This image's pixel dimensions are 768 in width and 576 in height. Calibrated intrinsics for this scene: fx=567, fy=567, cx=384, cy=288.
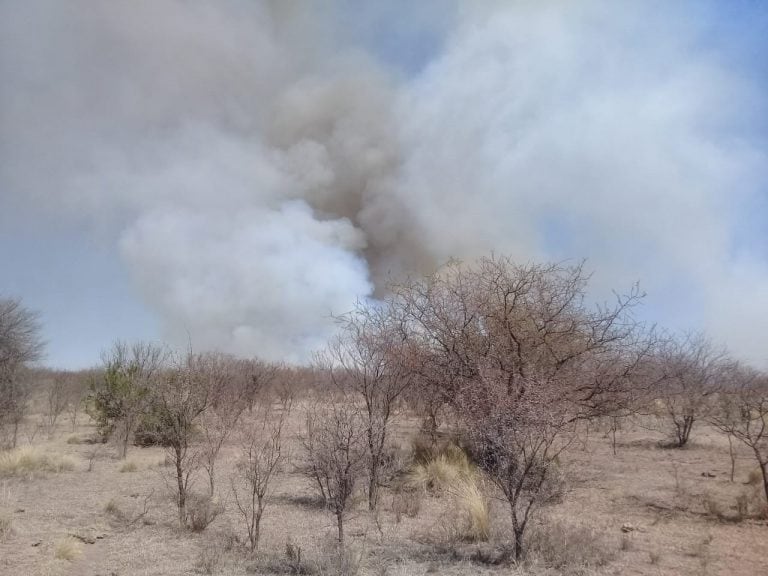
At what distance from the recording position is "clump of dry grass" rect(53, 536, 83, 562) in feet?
22.0

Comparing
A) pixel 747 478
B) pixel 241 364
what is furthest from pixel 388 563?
pixel 241 364

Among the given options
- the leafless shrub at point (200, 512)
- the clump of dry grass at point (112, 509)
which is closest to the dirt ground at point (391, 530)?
the clump of dry grass at point (112, 509)

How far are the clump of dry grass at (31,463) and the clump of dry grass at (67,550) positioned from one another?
22.6 feet

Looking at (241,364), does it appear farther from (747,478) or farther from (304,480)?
(747,478)

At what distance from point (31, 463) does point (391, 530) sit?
9940 mm

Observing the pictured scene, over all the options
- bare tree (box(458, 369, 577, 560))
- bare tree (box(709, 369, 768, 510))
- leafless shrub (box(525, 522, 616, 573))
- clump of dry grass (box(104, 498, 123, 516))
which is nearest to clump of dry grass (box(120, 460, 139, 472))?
clump of dry grass (box(104, 498, 123, 516))

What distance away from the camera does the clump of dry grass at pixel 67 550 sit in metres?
6.70

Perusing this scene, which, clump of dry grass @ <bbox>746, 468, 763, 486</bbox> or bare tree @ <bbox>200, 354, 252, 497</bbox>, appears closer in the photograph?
clump of dry grass @ <bbox>746, 468, 763, 486</bbox>

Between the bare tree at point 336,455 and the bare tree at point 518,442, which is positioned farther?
the bare tree at point 336,455

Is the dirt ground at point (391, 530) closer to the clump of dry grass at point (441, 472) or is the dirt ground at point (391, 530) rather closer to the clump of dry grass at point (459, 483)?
the clump of dry grass at point (459, 483)

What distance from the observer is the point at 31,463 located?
1338 centimetres

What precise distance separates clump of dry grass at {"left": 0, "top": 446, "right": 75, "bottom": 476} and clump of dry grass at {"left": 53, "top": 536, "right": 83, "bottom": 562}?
6.89 meters

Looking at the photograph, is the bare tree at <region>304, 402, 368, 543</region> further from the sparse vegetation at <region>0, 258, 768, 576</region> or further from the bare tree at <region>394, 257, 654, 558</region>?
the bare tree at <region>394, 257, 654, 558</region>

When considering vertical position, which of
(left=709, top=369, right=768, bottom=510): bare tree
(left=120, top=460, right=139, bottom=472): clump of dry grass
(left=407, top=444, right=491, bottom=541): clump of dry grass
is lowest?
(left=120, top=460, right=139, bottom=472): clump of dry grass
